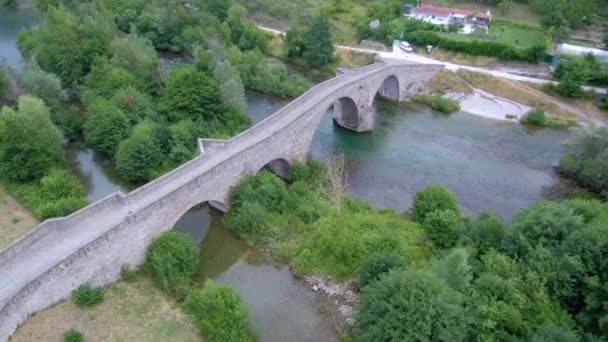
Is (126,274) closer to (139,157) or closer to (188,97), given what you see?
(139,157)

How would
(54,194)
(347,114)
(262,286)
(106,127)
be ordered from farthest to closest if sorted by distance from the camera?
(347,114)
(106,127)
(54,194)
(262,286)

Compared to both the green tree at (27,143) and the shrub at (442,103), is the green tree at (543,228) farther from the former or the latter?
the green tree at (27,143)

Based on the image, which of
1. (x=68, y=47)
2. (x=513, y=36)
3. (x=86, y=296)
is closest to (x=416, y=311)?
(x=86, y=296)

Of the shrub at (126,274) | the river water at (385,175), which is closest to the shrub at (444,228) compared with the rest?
the river water at (385,175)

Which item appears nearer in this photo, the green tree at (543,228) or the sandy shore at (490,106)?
the green tree at (543,228)

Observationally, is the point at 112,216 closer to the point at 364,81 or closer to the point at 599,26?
the point at 364,81

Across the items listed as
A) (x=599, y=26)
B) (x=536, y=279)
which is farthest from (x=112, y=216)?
(x=599, y=26)
